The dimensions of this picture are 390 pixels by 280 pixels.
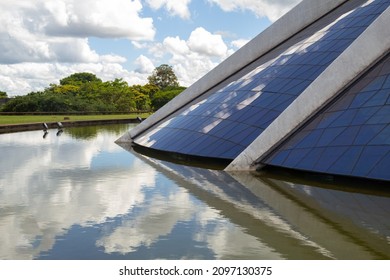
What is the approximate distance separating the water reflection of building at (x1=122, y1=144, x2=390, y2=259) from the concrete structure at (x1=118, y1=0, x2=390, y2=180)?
137cm

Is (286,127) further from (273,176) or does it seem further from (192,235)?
(192,235)

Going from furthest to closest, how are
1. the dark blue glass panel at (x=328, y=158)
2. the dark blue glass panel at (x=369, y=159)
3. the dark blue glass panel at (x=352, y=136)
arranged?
1. the dark blue glass panel at (x=328, y=158)
2. the dark blue glass panel at (x=352, y=136)
3. the dark blue glass panel at (x=369, y=159)

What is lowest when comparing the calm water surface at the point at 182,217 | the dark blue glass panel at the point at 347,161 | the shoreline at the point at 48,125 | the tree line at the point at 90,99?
the calm water surface at the point at 182,217

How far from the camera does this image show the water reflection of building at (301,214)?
8.62 meters

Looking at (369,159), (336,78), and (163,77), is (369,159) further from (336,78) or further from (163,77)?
→ (163,77)

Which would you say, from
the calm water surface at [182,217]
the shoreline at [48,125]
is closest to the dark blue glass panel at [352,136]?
the calm water surface at [182,217]

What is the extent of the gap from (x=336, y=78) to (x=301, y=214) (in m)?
8.19

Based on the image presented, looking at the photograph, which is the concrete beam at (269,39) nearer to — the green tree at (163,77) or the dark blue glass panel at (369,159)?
the dark blue glass panel at (369,159)

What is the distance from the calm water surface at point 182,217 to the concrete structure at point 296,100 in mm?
1396

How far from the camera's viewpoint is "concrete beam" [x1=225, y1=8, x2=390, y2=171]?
56.5 feet

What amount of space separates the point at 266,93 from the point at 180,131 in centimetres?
470

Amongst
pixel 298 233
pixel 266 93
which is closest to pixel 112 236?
pixel 298 233

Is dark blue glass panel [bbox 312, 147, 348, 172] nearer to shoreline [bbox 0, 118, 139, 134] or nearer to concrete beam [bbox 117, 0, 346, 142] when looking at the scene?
concrete beam [bbox 117, 0, 346, 142]

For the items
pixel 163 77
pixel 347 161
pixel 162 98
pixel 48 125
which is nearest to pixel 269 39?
pixel 347 161
